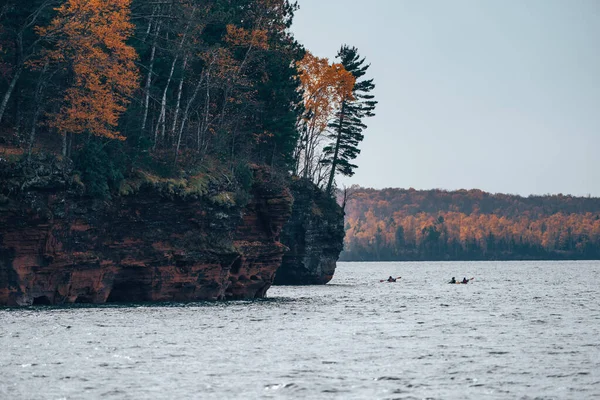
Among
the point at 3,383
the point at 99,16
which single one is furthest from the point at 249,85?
the point at 3,383

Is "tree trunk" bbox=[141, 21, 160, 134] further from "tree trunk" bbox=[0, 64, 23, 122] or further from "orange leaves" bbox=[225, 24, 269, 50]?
"tree trunk" bbox=[0, 64, 23, 122]

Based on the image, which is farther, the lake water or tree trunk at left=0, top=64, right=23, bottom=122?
tree trunk at left=0, top=64, right=23, bottom=122

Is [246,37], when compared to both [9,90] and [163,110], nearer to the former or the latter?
[163,110]

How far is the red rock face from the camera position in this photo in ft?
149

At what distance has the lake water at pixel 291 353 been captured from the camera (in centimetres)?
2475

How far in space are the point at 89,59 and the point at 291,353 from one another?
2538 centimetres

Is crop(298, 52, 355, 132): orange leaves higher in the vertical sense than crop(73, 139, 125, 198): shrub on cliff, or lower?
higher

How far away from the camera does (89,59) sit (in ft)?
165

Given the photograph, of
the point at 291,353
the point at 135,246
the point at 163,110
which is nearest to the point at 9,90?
the point at 135,246

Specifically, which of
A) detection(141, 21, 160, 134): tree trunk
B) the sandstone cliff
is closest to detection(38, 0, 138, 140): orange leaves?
detection(141, 21, 160, 134): tree trunk

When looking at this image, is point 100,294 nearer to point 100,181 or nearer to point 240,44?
point 100,181

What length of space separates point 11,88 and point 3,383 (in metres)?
26.4

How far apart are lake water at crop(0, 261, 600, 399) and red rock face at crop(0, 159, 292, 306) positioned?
201 cm

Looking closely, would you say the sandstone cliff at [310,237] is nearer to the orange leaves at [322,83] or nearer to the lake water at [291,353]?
the orange leaves at [322,83]
